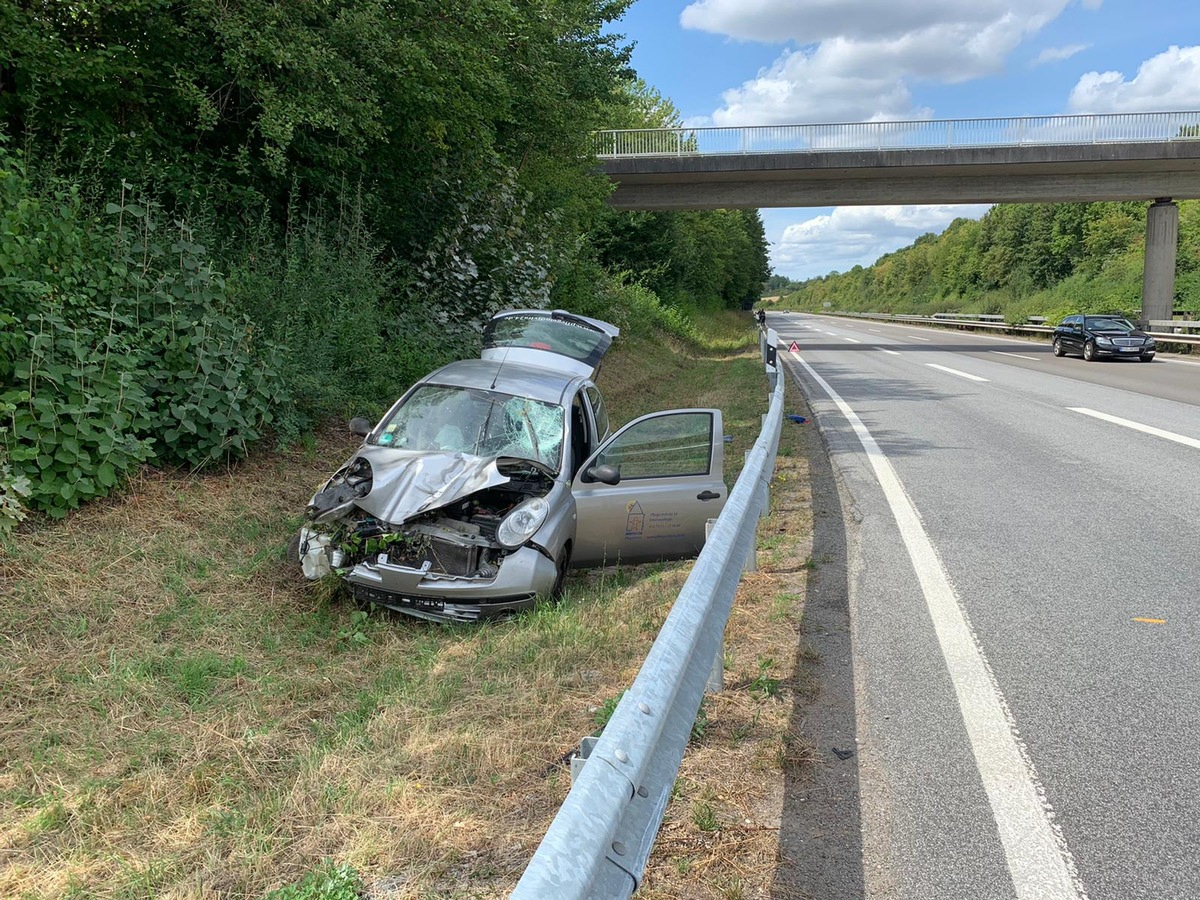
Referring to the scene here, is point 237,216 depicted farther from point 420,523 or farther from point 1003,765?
point 1003,765

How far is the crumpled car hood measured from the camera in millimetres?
5484

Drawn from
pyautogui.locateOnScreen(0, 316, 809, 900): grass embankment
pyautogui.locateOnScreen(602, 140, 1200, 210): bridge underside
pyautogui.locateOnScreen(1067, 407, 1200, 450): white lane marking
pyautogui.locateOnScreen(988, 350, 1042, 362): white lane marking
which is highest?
pyautogui.locateOnScreen(602, 140, 1200, 210): bridge underside

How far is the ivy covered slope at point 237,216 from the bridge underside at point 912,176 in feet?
59.2

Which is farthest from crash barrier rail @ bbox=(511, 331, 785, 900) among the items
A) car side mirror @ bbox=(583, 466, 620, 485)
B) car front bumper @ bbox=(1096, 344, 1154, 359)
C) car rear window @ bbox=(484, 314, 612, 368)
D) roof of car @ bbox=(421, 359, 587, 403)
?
car front bumper @ bbox=(1096, 344, 1154, 359)

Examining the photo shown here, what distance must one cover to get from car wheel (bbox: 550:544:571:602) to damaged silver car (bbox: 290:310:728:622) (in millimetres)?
17

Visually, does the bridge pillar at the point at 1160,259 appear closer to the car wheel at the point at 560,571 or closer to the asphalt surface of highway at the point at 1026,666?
the asphalt surface of highway at the point at 1026,666

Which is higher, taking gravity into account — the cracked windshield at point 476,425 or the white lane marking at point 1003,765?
the cracked windshield at point 476,425

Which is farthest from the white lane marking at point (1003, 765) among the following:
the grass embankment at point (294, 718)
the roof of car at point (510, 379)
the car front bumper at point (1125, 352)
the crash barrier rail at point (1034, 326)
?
the crash barrier rail at point (1034, 326)

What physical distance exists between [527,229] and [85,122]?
860 centimetres

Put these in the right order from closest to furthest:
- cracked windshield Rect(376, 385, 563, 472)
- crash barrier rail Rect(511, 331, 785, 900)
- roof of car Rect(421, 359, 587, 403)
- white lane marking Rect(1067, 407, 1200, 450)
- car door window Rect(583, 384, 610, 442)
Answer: crash barrier rail Rect(511, 331, 785, 900), cracked windshield Rect(376, 385, 563, 472), roof of car Rect(421, 359, 587, 403), car door window Rect(583, 384, 610, 442), white lane marking Rect(1067, 407, 1200, 450)

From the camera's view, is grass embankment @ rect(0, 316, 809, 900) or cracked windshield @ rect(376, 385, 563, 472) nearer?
grass embankment @ rect(0, 316, 809, 900)

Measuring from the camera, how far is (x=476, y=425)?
6594mm

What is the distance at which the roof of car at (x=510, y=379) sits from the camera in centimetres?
694

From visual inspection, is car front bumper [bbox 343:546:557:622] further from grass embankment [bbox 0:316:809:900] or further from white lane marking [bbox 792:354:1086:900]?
white lane marking [bbox 792:354:1086:900]
